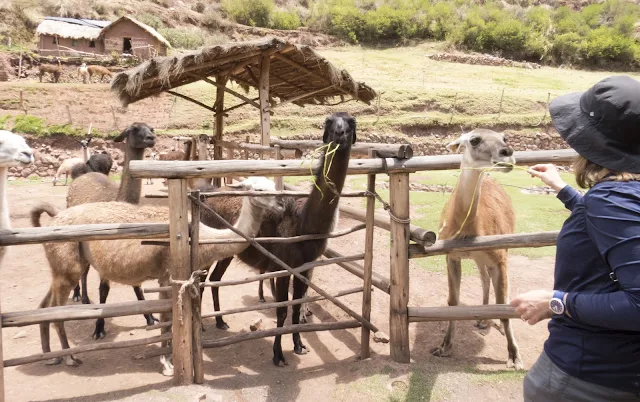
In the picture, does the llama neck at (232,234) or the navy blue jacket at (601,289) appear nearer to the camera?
the navy blue jacket at (601,289)

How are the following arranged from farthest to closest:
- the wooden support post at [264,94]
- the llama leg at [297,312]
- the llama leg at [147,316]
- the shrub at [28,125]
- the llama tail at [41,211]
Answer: the shrub at [28,125] < the wooden support post at [264,94] < the llama leg at [147,316] < the llama tail at [41,211] < the llama leg at [297,312]

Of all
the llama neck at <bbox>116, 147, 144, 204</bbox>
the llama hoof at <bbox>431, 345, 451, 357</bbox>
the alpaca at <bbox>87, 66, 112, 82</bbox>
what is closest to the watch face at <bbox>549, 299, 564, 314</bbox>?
the llama hoof at <bbox>431, 345, 451, 357</bbox>

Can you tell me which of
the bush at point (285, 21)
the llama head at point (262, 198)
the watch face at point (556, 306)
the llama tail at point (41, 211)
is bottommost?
the llama tail at point (41, 211)

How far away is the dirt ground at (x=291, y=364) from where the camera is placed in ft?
12.4

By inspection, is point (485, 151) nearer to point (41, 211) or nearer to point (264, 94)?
point (41, 211)

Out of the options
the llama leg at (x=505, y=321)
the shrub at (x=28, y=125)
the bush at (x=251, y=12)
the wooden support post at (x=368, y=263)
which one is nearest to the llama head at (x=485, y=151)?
the wooden support post at (x=368, y=263)

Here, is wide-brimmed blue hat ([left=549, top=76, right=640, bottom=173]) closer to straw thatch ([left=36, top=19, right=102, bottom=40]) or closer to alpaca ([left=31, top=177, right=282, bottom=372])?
alpaca ([left=31, top=177, right=282, bottom=372])

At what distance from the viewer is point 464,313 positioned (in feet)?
13.5

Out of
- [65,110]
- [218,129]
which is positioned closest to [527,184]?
[218,129]

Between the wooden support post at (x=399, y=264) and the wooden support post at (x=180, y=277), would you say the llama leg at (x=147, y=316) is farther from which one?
the wooden support post at (x=399, y=264)

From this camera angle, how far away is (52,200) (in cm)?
1238

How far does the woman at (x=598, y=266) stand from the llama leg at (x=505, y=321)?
293 centimetres

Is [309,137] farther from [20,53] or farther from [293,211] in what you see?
[20,53]

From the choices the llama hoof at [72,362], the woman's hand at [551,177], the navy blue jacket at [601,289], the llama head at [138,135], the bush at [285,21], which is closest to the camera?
the navy blue jacket at [601,289]
